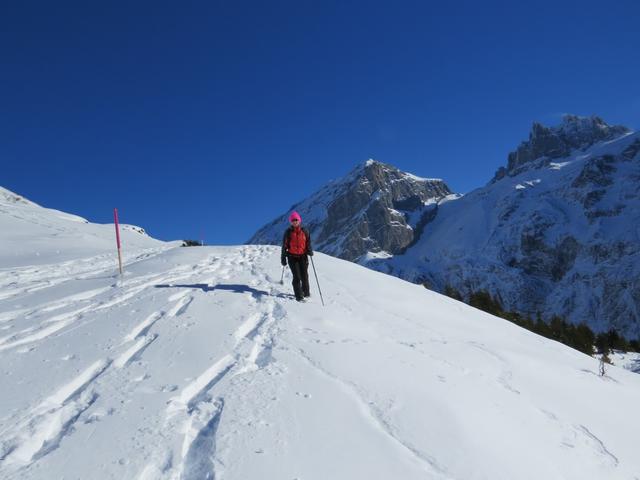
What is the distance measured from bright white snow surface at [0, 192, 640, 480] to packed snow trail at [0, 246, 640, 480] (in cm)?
2

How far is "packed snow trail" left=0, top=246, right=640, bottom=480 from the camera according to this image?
3.87 metres

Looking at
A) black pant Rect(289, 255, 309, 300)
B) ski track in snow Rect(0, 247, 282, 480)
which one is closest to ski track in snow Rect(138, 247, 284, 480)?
ski track in snow Rect(0, 247, 282, 480)

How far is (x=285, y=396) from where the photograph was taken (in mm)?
5016

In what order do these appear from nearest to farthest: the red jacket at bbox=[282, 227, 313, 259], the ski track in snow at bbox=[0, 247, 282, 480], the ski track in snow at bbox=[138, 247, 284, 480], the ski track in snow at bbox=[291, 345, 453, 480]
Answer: the ski track in snow at bbox=[138, 247, 284, 480], the ski track in snow at bbox=[0, 247, 282, 480], the ski track in snow at bbox=[291, 345, 453, 480], the red jacket at bbox=[282, 227, 313, 259]

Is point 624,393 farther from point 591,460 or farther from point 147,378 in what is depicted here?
point 147,378

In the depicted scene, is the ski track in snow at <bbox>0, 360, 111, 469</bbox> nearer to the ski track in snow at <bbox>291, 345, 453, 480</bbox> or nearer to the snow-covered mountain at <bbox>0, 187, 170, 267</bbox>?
the ski track in snow at <bbox>291, 345, 453, 480</bbox>

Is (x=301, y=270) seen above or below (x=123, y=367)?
above

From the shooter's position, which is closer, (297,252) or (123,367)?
(123,367)

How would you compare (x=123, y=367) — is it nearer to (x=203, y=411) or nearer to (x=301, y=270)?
(x=203, y=411)

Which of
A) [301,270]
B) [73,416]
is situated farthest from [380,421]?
[301,270]

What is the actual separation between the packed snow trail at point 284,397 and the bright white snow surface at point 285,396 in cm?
2

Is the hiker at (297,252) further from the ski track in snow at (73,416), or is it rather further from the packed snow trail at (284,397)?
the ski track in snow at (73,416)

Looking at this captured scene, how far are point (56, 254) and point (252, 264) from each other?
12286mm

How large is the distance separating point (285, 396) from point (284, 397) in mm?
29
